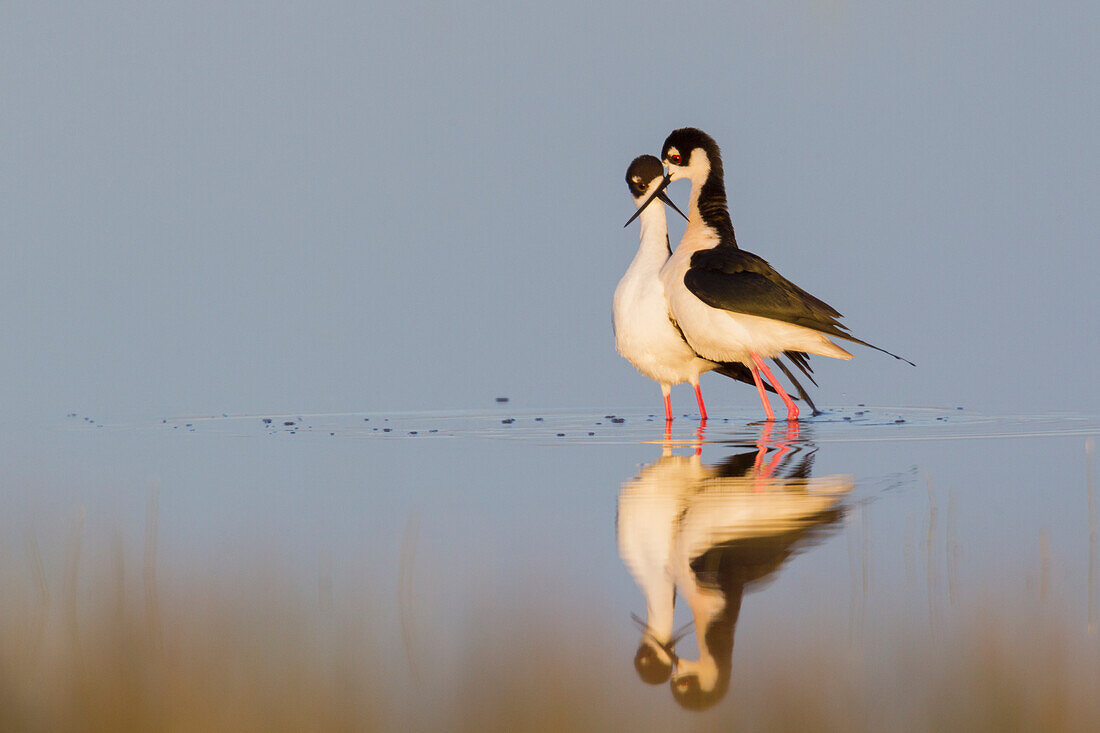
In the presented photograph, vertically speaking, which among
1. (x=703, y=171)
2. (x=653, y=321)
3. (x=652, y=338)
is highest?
(x=703, y=171)

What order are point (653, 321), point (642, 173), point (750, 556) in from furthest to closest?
point (642, 173) < point (653, 321) < point (750, 556)

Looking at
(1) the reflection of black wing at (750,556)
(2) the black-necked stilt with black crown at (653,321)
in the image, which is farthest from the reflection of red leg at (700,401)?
(1) the reflection of black wing at (750,556)

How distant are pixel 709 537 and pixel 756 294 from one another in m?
5.08

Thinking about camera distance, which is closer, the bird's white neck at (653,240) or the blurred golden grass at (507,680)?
the blurred golden grass at (507,680)

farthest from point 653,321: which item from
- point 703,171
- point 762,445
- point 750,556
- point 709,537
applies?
point 750,556

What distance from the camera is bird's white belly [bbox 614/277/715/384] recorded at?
1107 cm

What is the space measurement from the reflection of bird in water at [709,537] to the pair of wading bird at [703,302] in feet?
7.03

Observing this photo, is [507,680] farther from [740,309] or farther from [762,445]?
[740,309]

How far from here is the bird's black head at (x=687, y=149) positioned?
38.6ft

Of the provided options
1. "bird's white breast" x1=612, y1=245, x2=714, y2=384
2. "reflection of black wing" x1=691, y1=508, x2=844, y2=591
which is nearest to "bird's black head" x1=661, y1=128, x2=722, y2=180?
"bird's white breast" x1=612, y1=245, x2=714, y2=384

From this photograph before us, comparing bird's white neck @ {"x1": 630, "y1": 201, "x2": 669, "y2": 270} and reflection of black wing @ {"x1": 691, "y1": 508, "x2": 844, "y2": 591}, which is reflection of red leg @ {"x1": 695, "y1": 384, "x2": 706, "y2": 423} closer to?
bird's white neck @ {"x1": 630, "y1": 201, "x2": 669, "y2": 270}

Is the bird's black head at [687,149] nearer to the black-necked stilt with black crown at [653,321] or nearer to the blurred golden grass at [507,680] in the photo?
the black-necked stilt with black crown at [653,321]

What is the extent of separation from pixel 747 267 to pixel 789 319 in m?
0.53

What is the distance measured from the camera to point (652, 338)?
11.1m
